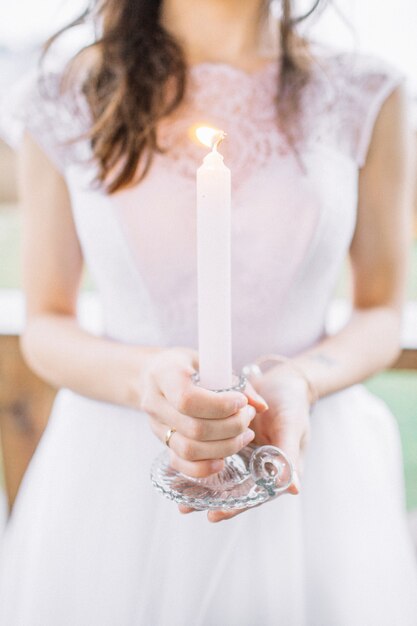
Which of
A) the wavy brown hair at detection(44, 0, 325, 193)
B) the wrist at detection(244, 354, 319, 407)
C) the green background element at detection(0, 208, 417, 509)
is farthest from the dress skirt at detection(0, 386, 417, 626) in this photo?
the green background element at detection(0, 208, 417, 509)

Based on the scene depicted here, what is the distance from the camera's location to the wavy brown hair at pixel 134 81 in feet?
2.49

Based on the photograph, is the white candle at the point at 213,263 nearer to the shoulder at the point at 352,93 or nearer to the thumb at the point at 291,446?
the thumb at the point at 291,446

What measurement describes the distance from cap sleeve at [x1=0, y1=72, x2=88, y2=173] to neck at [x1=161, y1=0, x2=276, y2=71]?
171 millimetres

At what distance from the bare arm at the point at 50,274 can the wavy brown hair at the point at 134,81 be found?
83mm

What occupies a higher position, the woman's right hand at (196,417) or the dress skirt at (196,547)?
the woman's right hand at (196,417)


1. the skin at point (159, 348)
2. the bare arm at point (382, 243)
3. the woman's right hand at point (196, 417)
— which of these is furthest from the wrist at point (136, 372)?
the bare arm at point (382, 243)

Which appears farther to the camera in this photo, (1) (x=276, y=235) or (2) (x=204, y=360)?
(1) (x=276, y=235)

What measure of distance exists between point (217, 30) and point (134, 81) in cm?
14

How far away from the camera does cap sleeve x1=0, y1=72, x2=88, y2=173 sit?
78 centimetres

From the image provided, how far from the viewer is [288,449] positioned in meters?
0.49

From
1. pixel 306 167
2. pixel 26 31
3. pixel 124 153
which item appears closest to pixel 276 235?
pixel 306 167

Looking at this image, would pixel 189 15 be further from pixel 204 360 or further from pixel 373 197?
pixel 204 360

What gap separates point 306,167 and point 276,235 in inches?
3.9

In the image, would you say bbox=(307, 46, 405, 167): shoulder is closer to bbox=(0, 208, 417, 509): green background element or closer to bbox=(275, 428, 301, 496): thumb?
bbox=(275, 428, 301, 496): thumb
